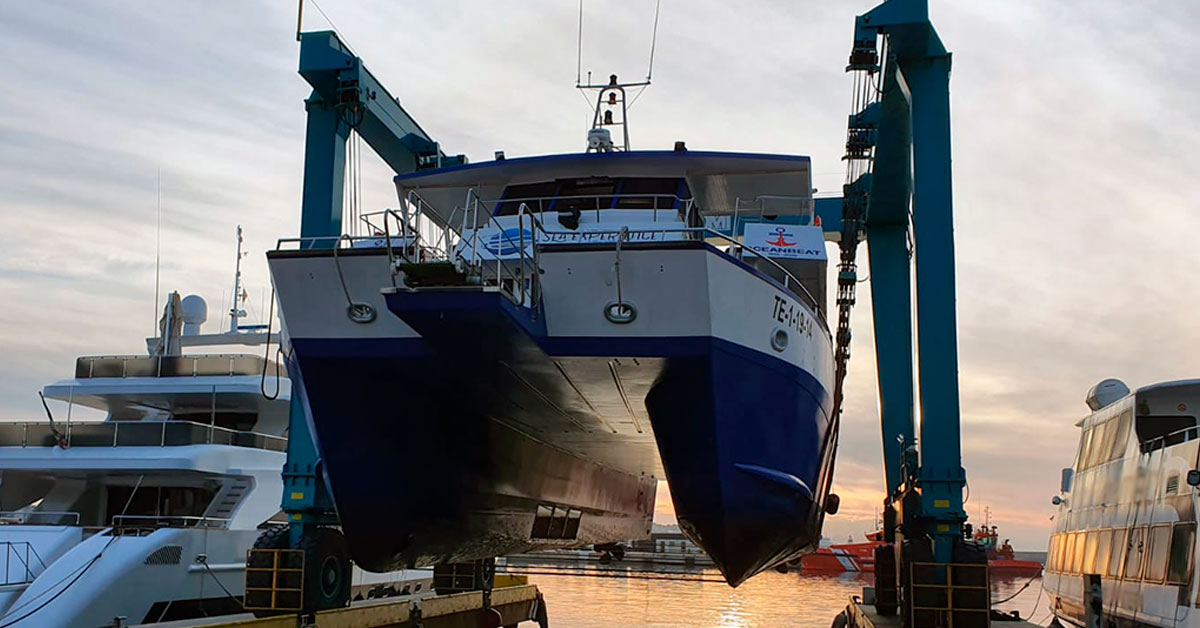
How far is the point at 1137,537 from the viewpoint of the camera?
457 inches

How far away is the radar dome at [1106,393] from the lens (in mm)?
15602

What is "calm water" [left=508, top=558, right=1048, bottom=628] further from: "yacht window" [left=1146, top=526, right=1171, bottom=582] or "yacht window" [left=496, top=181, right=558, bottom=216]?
"yacht window" [left=496, top=181, right=558, bottom=216]

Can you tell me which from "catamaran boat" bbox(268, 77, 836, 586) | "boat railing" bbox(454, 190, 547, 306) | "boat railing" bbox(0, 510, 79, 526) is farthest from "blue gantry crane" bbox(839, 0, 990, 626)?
"boat railing" bbox(0, 510, 79, 526)

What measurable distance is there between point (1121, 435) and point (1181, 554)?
3645 millimetres

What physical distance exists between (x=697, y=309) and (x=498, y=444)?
3322mm

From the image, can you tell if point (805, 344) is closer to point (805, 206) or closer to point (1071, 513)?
point (805, 206)

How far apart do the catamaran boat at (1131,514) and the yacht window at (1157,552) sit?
0.01 metres

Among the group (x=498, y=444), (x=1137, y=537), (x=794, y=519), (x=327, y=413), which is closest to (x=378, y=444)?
(x=327, y=413)

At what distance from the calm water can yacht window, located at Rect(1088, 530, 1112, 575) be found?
4.41 meters

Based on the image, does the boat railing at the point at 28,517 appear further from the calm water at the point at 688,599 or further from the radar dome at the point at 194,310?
the calm water at the point at 688,599

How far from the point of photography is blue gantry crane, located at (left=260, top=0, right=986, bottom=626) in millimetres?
10445

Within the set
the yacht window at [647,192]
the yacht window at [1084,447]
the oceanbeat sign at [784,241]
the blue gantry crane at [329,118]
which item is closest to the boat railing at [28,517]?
the blue gantry crane at [329,118]

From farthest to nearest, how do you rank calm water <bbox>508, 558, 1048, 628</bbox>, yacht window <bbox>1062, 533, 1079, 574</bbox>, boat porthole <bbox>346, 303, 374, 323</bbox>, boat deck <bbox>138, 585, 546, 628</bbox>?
1. calm water <bbox>508, 558, 1048, 628</bbox>
2. yacht window <bbox>1062, 533, 1079, 574</bbox>
3. boat deck <bbox>138, 585, 546, 628</bbox>
4. boat porthole <bbox>346, 303, 374, 323</bbox>

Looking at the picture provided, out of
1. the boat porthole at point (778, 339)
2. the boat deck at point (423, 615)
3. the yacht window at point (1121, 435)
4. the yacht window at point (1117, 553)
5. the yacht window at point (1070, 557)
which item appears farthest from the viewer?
the yacht window at point (1070, 557)
